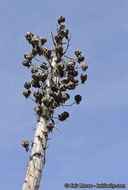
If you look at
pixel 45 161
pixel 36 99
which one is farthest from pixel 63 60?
pixel 45 161

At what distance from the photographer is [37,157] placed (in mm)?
5203

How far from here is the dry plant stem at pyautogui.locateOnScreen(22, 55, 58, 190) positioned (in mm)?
4873

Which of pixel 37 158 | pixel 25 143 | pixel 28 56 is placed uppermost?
pixel 28 56

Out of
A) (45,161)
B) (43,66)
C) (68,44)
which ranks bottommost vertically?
(45,161)

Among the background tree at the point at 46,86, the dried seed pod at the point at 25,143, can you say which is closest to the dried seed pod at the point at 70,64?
the background tree at the point at 46,86

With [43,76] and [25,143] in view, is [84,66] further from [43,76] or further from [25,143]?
[25,143]

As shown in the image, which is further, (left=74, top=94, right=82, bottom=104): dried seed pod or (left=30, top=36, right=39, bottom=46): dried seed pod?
(left=30, top=36, right=39, bottom=46): dried seed pod

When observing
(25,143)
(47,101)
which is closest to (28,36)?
(47,101)

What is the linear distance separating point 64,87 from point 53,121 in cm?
84

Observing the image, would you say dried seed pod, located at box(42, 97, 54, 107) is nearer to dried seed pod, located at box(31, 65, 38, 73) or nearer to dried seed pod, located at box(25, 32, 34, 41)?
dried seed pod, located at box(31, 65, 38, 73)

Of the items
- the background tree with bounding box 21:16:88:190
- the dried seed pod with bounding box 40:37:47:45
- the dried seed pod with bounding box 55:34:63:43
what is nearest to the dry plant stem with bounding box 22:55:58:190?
the background tree with bounding box 21:16:88:190

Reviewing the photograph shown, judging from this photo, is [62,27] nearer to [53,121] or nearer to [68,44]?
[68,44]

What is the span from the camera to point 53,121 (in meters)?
6.05

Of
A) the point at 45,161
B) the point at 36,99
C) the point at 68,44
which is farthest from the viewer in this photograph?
the point at 68,44
